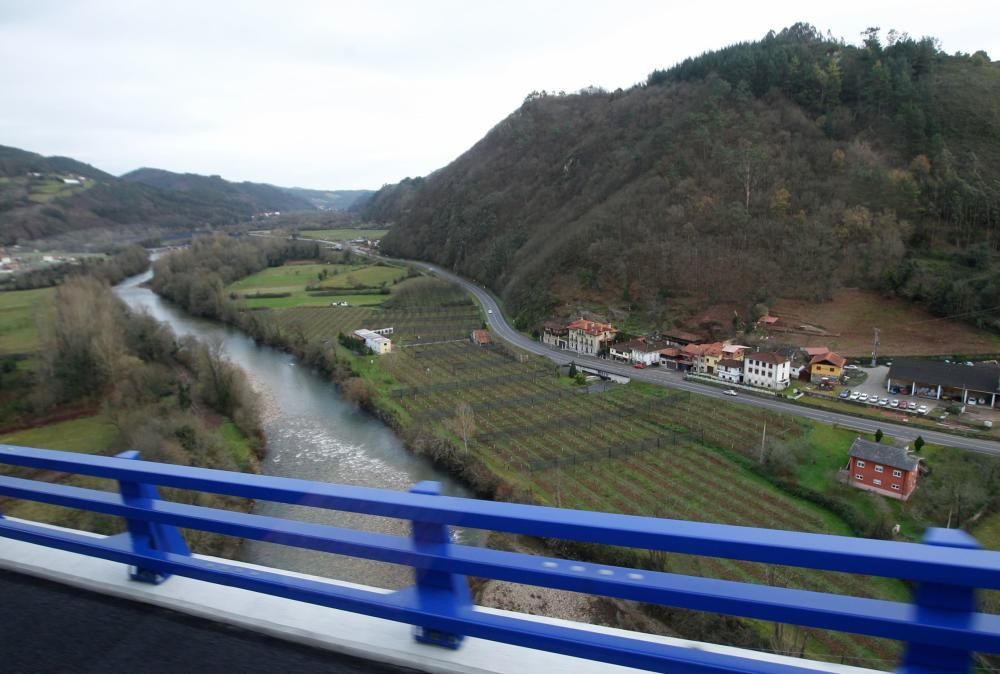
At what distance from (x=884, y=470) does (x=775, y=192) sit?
17905mm

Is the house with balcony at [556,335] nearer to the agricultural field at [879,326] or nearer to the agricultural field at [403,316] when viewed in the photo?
the agricultural field at [403,316]

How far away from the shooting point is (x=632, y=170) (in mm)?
32125

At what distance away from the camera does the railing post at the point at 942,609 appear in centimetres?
87

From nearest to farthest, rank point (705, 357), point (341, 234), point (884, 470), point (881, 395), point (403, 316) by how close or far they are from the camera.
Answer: point (884, 470) → point (881, 395) → point (705, 357) → point (403, 316) → point (341, 234)

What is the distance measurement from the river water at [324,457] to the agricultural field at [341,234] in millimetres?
39950

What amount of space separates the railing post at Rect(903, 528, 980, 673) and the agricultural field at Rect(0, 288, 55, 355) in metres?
17.4

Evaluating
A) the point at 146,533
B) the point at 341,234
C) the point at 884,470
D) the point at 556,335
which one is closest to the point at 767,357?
the point at 884,470

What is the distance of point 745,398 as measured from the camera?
1480 cm

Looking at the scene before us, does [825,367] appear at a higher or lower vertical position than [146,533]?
lower

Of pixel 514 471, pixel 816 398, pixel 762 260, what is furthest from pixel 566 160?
pixel 514 471

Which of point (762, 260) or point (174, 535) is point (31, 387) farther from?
point (762, 260)

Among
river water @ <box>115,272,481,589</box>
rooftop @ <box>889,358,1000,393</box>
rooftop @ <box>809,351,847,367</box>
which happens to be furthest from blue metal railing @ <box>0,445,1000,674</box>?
rooftop @ <box>809,351,847,367</box>

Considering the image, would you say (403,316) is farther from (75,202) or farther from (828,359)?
(75,202)

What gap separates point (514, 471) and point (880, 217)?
2000cm
